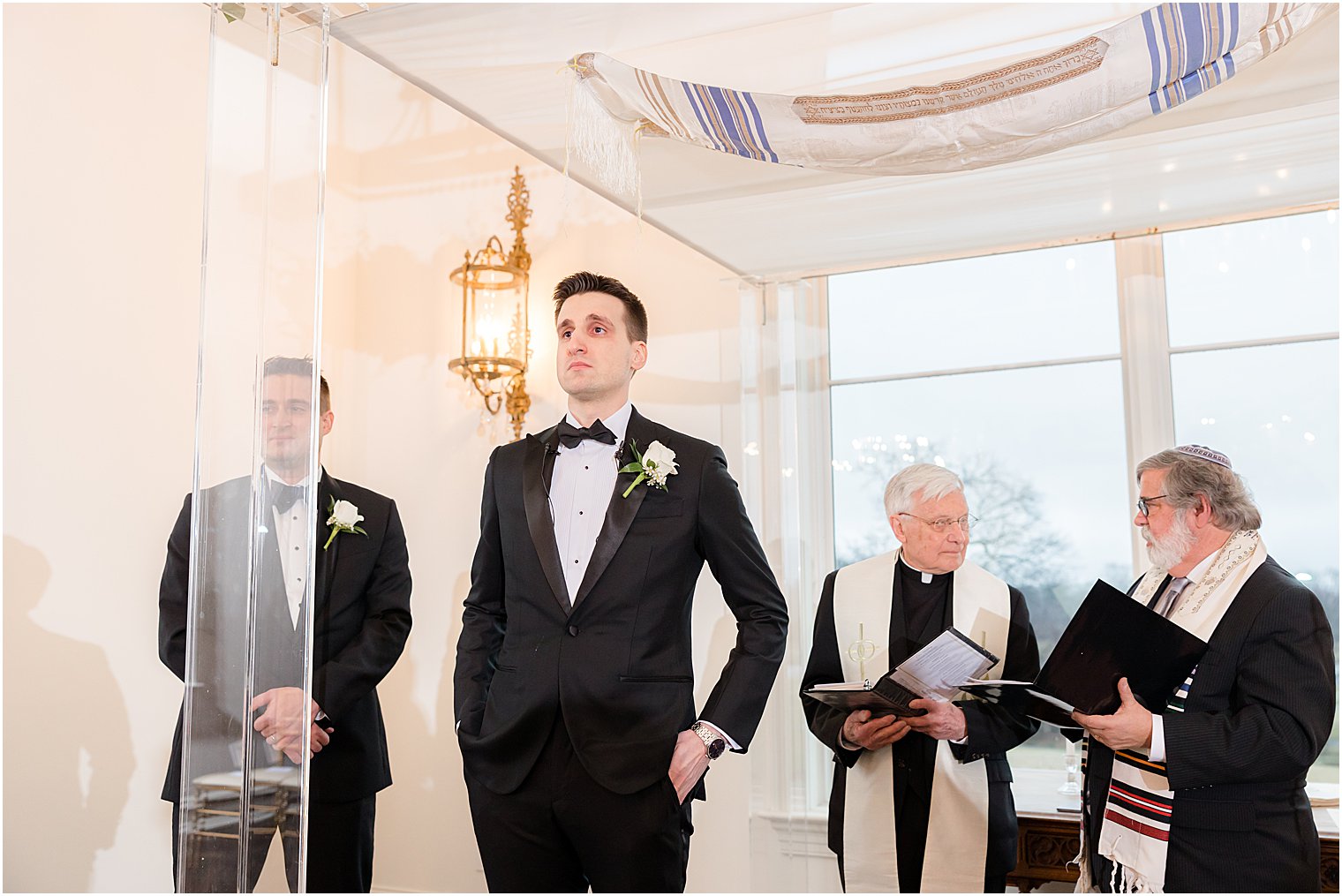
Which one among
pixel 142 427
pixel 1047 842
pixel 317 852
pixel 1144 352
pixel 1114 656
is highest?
pixel 1144 352

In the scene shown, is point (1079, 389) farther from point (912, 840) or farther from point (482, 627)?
point (482, 627)

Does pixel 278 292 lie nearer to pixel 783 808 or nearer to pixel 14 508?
pixel 14 508

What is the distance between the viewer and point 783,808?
325cm

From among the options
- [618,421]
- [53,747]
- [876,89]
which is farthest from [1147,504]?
[53,747]

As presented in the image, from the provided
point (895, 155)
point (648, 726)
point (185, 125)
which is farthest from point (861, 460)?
point (185, 125)

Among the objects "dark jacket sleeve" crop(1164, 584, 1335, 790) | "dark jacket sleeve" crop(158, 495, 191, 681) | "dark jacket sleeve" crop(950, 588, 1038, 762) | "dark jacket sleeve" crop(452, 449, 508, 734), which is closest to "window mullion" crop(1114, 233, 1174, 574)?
"dark jacket sleeve" crop(950, 588, 1038, 762)

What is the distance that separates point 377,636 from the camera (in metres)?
2.31

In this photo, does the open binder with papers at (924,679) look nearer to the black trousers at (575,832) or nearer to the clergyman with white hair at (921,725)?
the clergyman with white hair at (921,725)

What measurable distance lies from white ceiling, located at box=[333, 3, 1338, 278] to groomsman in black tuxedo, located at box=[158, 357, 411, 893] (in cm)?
82

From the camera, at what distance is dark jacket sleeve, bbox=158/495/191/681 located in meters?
2.36

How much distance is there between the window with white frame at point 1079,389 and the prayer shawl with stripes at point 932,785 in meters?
0.41

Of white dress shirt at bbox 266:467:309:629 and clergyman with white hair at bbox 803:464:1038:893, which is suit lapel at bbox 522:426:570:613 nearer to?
white dress shirt at bbox 266:467:309:629

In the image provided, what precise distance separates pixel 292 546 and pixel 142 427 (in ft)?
4.01

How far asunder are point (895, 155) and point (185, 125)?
92.0 inches
